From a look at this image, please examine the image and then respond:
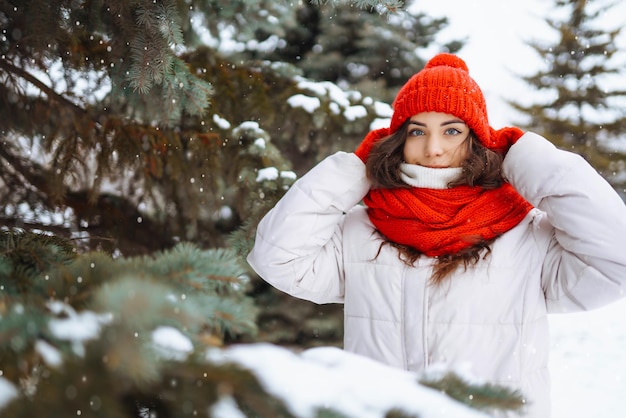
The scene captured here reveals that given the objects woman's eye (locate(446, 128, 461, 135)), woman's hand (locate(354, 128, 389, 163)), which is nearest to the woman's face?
woman's eye (locate(446, 128, 461, 135))

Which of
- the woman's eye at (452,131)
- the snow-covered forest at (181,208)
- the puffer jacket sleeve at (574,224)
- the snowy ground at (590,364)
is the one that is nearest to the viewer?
the snow-covered forest at (181,208)

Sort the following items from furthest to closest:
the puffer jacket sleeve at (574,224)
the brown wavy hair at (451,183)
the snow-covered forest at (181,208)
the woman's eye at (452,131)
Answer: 1. the woman's eye at (452,131)
2. the brown wavy hair at (451,183)
3. the puffer jacket sleeve at (574,224)
4. the snow-covered forest at (181,208)

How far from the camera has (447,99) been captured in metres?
1.86

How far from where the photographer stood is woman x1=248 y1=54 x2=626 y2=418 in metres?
1.71

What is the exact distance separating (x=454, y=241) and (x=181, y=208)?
166 centimetres

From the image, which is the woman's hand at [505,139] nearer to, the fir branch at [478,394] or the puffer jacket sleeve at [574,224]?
the puffer jacket sleeve at [574,224]

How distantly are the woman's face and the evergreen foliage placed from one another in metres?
10.1

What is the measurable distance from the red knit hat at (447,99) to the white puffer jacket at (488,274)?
17cm

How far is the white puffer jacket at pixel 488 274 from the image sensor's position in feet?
5.49

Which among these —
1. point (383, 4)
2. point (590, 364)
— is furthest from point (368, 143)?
point (590, 364)

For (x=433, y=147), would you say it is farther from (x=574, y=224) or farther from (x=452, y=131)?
(x=574, y=224)

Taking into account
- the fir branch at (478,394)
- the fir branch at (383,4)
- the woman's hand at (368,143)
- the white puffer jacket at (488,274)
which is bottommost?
the white puffer jacket at (488,274)

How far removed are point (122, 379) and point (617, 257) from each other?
152 cm

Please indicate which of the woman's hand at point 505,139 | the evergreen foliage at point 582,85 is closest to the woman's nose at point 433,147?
the woman's hand at point 505,139
